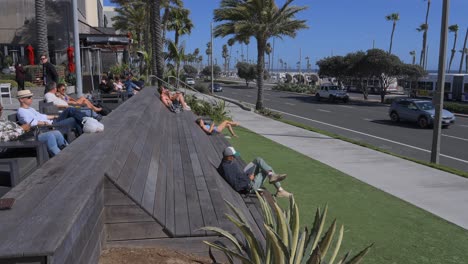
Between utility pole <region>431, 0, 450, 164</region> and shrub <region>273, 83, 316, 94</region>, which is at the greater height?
utility pole <region>431, 0, 450, 164</region>

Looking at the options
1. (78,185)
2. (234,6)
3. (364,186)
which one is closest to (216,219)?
A: (78,185)

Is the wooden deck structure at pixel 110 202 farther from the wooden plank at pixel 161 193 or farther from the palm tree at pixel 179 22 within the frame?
the palm tree at pixel 179 22

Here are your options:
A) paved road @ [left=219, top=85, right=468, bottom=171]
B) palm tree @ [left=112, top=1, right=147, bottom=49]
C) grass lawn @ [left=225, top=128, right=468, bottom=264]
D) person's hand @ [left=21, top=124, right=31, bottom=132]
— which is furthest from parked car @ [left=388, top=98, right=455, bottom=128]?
palm tree @ [left=112, top=1, right=147, bottom=49]

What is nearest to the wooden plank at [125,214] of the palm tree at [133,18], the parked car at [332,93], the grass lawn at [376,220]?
the grass lawn at [376,220]

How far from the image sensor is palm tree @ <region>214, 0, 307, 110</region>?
2853 cm

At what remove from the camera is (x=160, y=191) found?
186 inches

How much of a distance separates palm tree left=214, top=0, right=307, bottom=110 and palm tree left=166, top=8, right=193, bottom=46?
20123 mm

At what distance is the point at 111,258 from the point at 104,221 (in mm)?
350

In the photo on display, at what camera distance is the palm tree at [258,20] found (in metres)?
28.5

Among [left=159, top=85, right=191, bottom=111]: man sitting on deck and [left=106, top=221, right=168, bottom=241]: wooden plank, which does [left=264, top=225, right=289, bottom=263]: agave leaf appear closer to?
[left=106, top=221, right=168, bottom=241]: wooden plank

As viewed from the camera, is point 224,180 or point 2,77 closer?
point 224,180

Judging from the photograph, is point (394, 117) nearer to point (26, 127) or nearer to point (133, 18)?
point (26, 127)

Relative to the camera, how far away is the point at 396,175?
1022cm

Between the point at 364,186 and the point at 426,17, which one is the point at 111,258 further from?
the point at 426,17
